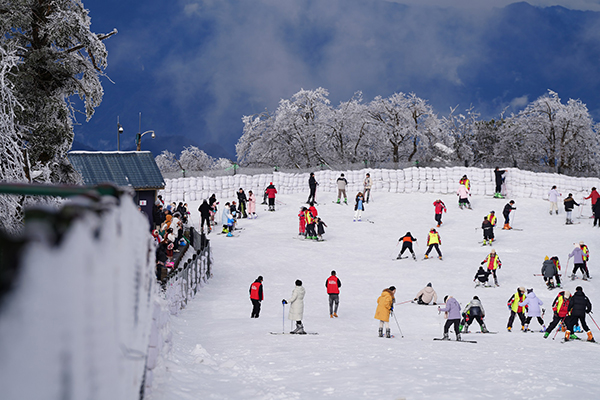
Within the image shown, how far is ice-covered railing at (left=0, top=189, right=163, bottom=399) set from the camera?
179 cm

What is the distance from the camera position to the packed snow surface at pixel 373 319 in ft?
23.1

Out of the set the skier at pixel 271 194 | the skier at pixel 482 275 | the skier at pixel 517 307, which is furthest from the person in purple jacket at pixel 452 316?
the skier at pixel 271 194

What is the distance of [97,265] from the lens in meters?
2.19

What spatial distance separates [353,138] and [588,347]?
45803mm

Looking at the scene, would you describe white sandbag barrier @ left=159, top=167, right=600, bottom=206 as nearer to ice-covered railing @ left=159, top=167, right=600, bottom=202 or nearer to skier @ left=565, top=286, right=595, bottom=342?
ice-covered railing @ left=159, top=167, right=600, bottom=202

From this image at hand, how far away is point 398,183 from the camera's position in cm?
3238

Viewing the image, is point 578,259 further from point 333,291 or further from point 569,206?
point 333,291

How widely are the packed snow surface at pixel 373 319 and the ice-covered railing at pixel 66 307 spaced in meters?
3.14

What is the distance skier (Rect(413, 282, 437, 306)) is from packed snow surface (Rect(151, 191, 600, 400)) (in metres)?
0.26

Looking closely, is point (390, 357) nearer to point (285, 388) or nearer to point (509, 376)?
point (509, 376)

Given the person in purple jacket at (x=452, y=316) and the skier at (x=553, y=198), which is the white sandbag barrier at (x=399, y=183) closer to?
the skier at (x=553, y=198)

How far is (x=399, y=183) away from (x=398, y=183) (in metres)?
0.08

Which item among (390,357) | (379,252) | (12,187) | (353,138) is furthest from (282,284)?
(353,138)

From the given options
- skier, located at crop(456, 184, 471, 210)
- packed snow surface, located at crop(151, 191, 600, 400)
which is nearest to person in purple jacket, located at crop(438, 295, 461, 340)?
packed snow surface, located at crop(151, 191, 600, 400)
